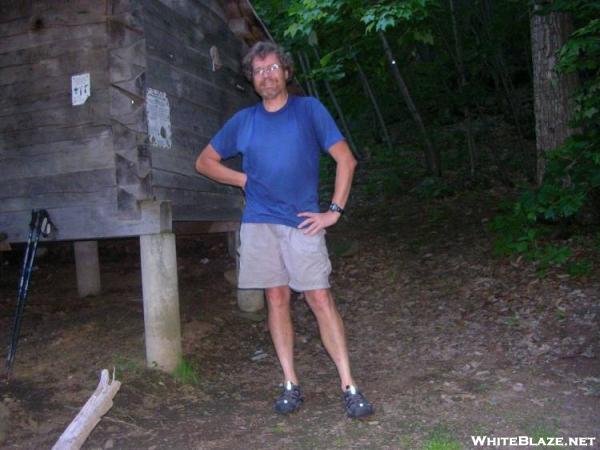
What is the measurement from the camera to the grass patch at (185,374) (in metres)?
4.83

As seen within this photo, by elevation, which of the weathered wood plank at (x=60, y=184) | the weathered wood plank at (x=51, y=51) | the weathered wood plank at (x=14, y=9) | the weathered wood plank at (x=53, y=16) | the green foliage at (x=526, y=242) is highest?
the weathered wood plank at (x=14, y=9)

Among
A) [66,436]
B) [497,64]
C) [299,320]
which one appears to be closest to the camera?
[66,436]

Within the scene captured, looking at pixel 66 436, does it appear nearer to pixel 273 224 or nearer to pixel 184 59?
pixel 273 224

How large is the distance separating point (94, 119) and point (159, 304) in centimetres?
148

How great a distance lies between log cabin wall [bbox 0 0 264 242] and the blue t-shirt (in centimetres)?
115

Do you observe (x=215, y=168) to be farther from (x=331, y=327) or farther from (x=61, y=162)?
(x=61, y=162)

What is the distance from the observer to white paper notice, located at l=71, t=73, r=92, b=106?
482 cm

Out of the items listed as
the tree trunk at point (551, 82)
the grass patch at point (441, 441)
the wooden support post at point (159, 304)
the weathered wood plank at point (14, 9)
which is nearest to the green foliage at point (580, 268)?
the tree trunk at point (551, 82)

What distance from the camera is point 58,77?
4.94 metres

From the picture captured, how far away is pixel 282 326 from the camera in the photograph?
414 cm

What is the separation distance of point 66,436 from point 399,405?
2.02 meters

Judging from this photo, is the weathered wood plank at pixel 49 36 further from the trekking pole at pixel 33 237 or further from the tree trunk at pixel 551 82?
the tree trunk at pixel 551 82

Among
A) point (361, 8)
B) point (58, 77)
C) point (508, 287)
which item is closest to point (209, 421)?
point (58, 77)

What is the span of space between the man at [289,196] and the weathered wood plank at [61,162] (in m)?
1.30
